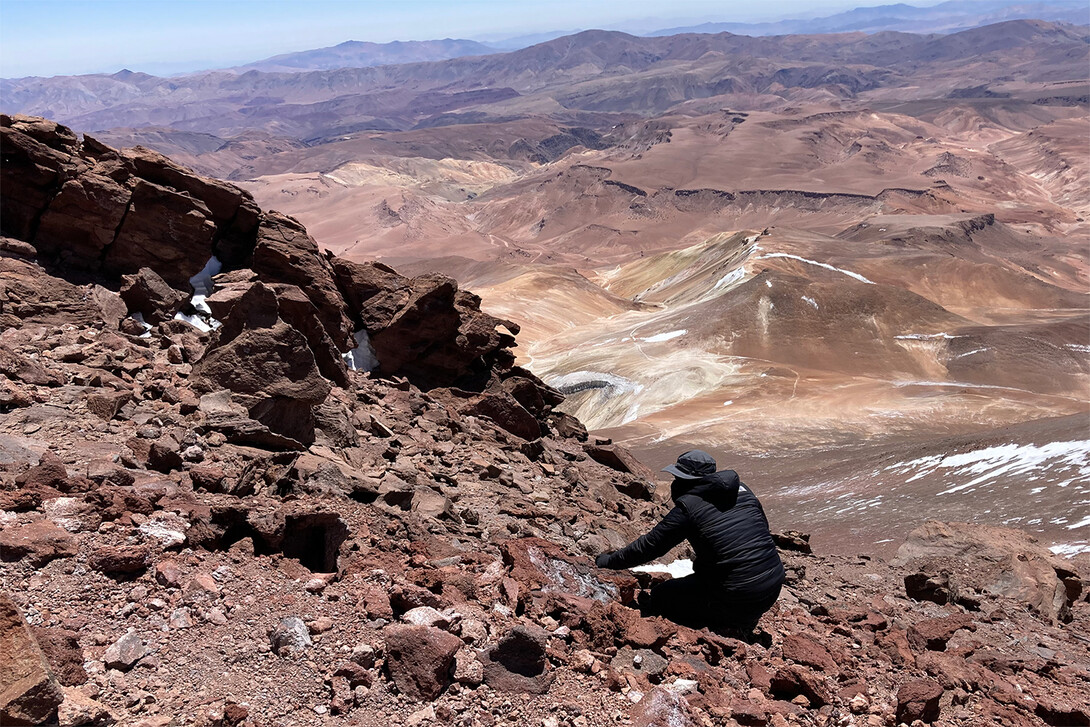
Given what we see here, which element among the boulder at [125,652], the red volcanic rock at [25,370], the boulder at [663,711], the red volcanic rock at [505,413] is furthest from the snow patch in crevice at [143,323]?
the boulder at [663,711]

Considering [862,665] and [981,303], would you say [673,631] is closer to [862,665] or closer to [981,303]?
[862,665]

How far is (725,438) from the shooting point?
26.1 m

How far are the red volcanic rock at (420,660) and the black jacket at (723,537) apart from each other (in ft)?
5.55

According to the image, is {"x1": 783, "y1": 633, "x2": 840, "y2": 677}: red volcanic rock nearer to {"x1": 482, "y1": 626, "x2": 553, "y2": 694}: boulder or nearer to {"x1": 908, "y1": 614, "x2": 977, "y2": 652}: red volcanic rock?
{"x1": 908, "y1": 614, "x2": 977, "y2": 652}: red volcanic rock

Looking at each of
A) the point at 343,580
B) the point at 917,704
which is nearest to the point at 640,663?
the point at 917,704

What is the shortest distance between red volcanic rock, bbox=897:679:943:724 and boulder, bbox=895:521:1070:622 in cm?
346

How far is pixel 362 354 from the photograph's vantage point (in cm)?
1245

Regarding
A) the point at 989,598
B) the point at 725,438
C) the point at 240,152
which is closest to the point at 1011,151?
the point at 725,438

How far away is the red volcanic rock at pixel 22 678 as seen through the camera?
295 cm

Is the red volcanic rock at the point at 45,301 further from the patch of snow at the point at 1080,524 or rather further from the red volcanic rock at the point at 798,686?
the patch of snow at the point at 1080,524

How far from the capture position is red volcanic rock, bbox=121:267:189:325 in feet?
30.4

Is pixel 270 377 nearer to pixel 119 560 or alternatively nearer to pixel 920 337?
pixel 119 560

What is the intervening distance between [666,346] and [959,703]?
3642cm

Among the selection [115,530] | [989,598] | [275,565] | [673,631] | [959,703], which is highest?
[115,530]
